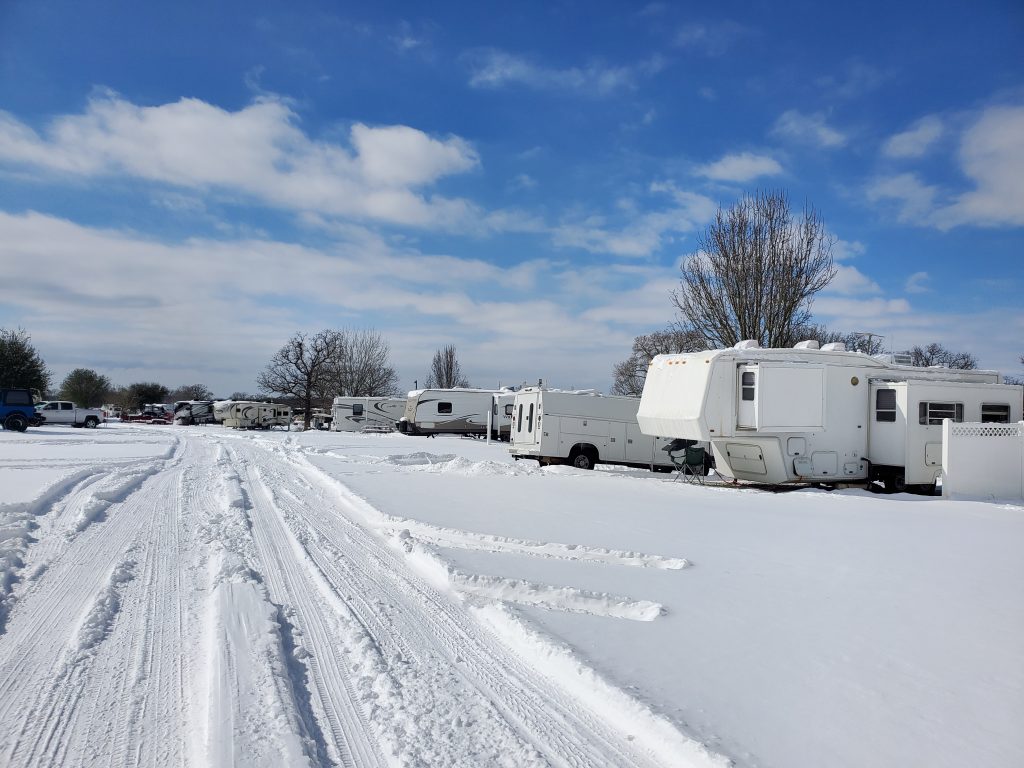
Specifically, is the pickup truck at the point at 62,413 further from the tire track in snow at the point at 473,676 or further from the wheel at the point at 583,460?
the tire track in snow at the point at 473,676

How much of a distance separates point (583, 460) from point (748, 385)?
6310 mm

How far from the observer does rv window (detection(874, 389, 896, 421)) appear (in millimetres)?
13775

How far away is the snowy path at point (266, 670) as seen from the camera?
3.22 metres

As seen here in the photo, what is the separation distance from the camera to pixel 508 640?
15.5 feet

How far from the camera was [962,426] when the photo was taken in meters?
12.1

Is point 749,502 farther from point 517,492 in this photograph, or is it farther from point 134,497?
point 134,497

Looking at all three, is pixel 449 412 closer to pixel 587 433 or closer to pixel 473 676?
pixel 587 433

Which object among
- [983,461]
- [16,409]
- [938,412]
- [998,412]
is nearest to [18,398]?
[16,409]

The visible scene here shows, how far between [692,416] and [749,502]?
2.57 meters

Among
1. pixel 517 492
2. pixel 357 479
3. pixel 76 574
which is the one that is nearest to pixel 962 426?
pixel 517 492

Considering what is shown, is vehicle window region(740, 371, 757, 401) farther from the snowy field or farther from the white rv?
the white rv

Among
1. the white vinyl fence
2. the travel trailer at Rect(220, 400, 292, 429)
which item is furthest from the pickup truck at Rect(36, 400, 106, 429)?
the white vinyl fence

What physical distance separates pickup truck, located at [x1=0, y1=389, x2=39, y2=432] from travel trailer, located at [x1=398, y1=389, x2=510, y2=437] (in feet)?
63.6

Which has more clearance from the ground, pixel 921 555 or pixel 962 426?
pixel 962 426
